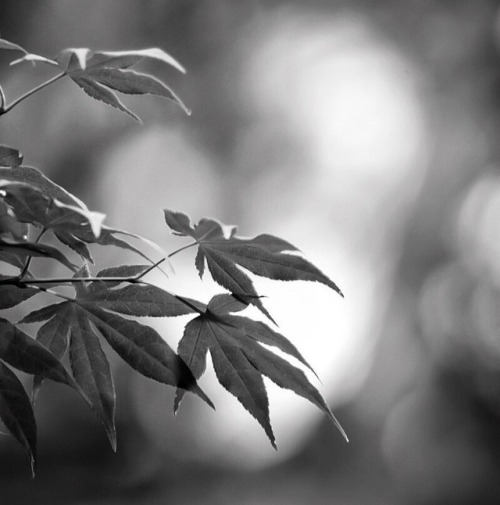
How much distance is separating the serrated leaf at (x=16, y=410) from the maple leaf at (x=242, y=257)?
0.34 feet

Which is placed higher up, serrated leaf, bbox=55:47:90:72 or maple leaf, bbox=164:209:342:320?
serrated leaf, bbox=55:47:90:72

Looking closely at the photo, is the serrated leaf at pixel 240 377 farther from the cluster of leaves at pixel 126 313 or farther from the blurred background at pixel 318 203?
the blurred background at pixel 318 203

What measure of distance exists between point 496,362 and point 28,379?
2.22 m

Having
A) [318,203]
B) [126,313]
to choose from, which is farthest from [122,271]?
[318,203]

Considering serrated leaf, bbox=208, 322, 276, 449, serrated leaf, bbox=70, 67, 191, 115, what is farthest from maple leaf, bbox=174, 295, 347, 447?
serrated leaf, bbox=70, 67, 191, 115

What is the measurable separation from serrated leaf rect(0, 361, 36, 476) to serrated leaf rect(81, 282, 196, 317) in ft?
0.20

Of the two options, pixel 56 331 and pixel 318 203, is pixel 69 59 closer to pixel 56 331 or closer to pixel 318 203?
pixel 56 331

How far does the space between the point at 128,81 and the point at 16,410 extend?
17 centimetres

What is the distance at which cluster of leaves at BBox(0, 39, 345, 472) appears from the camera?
329 millimetres

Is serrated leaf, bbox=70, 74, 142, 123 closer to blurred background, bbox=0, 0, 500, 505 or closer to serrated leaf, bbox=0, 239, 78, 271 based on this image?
serrated leaf, bbox=0, 239, 78, 271

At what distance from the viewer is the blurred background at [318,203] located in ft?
10.5

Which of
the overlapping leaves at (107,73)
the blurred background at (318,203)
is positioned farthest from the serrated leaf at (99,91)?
the blurred background at (318,203)

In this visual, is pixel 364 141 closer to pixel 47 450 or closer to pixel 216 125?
pixel 216 125

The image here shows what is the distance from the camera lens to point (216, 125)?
3.56 meters
